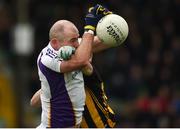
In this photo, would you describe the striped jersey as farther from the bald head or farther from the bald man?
the bald head

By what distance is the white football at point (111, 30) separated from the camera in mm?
9805

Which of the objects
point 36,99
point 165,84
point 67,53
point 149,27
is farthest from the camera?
point 149,27

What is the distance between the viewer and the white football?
9.80 metres

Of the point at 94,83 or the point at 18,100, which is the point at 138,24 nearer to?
the point at 18,100

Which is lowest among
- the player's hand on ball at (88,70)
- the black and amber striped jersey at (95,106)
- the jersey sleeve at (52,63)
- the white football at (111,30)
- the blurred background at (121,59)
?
the blurred background at (121,59)

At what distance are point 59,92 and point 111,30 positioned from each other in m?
0.83

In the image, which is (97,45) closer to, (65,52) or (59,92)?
(59,92)

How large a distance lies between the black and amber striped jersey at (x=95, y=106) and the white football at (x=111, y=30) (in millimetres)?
515

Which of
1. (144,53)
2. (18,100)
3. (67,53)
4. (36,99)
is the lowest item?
(18,100)

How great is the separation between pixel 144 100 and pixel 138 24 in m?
2.43

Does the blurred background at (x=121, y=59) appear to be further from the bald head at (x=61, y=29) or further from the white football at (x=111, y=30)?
the bald head at (x=61, y=29)

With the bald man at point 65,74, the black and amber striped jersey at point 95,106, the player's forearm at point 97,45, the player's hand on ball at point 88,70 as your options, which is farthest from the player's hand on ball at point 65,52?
the player's forearm at point 97,45

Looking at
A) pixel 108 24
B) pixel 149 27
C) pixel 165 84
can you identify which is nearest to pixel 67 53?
pixel 108 24

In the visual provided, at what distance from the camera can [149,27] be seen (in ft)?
66.3
